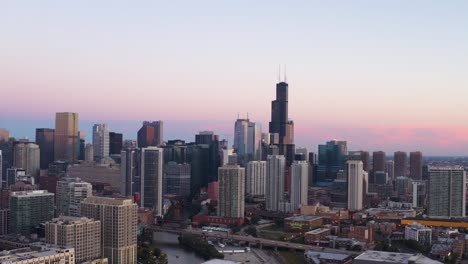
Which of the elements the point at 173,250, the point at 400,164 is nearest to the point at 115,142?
the point at 400,164

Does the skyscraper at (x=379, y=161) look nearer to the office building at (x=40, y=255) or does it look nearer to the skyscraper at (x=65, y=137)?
the skyscraper at (x=65, y=137)

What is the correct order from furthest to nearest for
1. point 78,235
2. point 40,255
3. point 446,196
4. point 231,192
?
point 446,196 < point 231,192 < point 78,235 < point 40,255

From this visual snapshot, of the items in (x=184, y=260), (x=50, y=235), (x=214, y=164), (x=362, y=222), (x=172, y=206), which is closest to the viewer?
(x=50, y=235)

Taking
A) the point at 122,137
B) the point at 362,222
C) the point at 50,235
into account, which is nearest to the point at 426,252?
the point at 362,222

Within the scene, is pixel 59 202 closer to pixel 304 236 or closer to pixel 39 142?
pixel 304 236

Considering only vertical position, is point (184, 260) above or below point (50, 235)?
below

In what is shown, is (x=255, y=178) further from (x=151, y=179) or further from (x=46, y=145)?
(x=46, y=145)
